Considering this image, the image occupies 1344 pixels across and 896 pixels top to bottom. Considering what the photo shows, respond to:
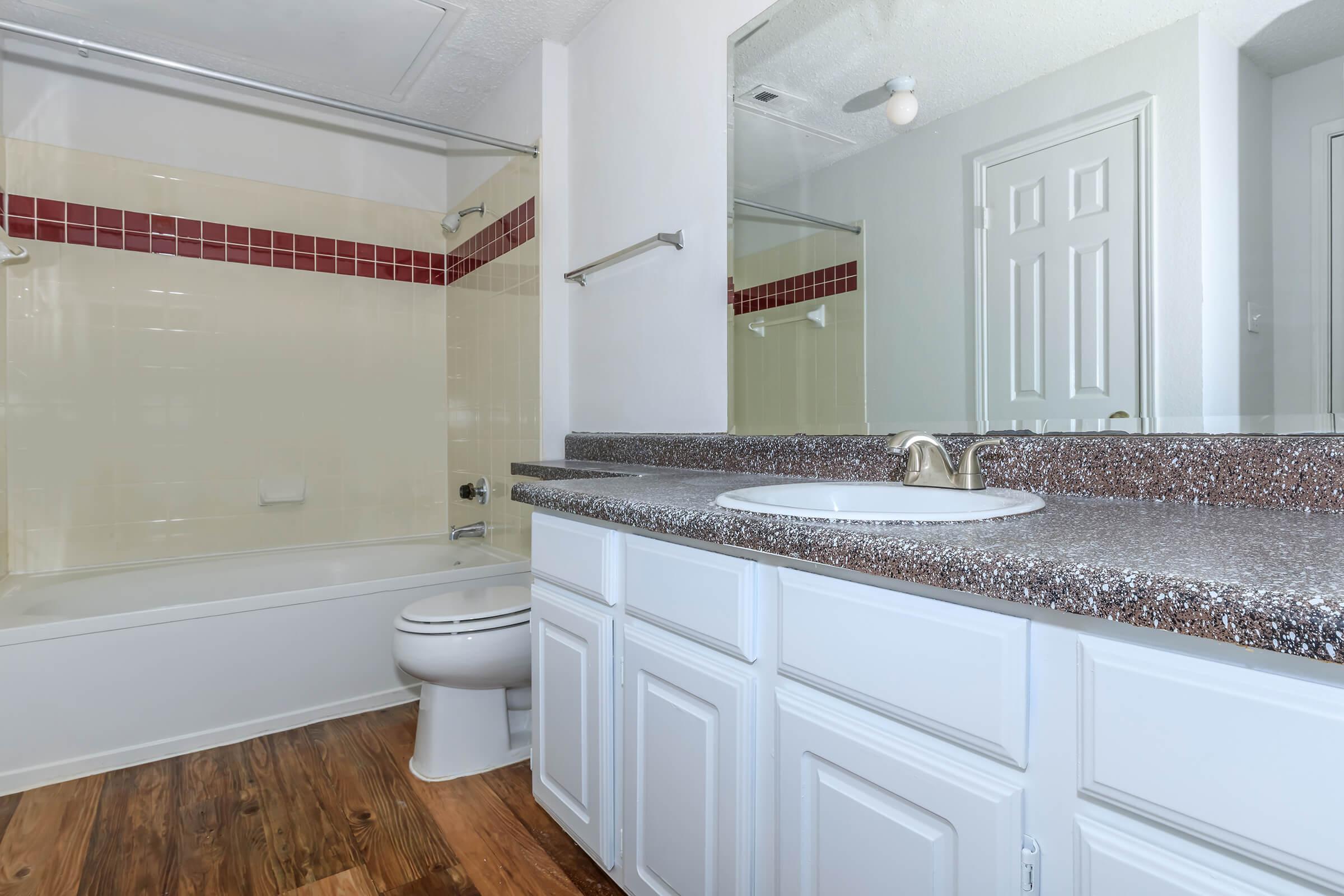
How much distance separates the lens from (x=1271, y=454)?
906mm

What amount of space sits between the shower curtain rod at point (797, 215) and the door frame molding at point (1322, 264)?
72cm

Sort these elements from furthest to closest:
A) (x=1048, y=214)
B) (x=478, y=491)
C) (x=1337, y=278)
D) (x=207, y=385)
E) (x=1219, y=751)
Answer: (x=478, y=491)
(x=207, y=385)
(x=1048, y=214)
(x=1337, y=278)
(x=1219, y=751)

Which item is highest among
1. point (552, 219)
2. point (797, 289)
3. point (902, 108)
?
point (552, 219)

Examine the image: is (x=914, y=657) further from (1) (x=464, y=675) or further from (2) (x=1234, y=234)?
(1) (x=464, y=675)

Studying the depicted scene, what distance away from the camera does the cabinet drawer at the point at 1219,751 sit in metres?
0.48

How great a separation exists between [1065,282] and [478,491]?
2.35 meters

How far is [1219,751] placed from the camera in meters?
0.53

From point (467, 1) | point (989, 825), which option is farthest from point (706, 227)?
point (989, 825)

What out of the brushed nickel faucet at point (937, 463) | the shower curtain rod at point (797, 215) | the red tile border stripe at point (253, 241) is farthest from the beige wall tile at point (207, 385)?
the brushed nickel faucet at point (937, 463)

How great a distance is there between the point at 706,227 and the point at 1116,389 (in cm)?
114

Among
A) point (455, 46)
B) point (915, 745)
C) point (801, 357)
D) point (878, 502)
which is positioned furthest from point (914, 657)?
point (455, 46)

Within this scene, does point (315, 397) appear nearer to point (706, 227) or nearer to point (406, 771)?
point (406, 771)

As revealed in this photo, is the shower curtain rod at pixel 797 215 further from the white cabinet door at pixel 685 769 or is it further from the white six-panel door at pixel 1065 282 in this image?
the white cabinet door at pixel 685 769

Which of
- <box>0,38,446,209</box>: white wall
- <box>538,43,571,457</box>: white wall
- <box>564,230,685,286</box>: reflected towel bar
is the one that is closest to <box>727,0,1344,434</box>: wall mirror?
<box>564,230,685,286</box>: reflected towel bar
